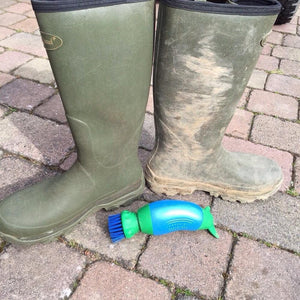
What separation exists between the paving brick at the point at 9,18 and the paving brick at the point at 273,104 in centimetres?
226

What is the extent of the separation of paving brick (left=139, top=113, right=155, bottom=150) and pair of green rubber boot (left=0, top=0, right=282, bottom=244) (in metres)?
0.32

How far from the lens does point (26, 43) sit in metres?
2.48

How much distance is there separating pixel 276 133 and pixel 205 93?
3.08 feet

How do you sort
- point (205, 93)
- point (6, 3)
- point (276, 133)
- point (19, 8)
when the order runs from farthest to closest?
1. point (6, 3)
2. point (19, 8)
3. point (276, 133)
4. point (205, 93)

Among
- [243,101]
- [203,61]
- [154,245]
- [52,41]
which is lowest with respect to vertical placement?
[243,101]

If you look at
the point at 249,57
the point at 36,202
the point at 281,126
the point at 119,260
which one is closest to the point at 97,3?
the point at 249,57

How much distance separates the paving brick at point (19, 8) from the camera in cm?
304

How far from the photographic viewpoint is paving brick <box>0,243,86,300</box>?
0.97 metres

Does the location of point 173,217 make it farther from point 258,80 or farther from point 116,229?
point 258,80

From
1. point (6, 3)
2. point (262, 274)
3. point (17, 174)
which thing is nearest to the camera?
point (262, 274)

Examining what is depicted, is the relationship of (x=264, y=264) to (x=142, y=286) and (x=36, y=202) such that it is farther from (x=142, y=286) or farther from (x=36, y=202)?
(x=36, y=202)

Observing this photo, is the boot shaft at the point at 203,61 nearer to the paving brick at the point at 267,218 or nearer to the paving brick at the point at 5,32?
the paving brick at the point at 267,218

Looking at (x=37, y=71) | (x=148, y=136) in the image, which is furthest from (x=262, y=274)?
(x=37, y=71)

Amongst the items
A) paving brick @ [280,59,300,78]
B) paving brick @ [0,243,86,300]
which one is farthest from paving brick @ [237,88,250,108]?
paving brick @ [0,243,86,300]
